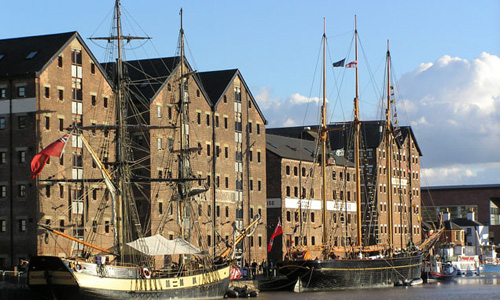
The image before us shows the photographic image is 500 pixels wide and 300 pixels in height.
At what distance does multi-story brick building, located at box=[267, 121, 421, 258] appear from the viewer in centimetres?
15038

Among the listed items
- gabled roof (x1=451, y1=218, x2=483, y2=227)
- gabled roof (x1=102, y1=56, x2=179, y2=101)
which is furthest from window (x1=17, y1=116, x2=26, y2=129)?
gabled roof (x1=451, y1=218, x2=483, y2=227)

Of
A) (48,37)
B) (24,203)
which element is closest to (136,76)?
(48,37)

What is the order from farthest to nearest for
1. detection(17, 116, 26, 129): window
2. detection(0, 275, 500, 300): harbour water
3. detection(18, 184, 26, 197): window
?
detection(17, 116, 26, 129): window < detection(18, 184, 26, 197): window < detection(0, 275, 500, 300): harbour water

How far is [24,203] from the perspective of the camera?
8706 cm

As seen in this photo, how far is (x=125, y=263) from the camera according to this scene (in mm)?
75875

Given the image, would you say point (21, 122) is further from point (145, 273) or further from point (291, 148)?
point (291, 148)

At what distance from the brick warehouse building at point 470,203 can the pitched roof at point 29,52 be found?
113 meters

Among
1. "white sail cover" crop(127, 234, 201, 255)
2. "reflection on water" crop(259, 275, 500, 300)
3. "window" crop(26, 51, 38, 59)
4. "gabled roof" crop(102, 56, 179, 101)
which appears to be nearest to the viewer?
"white sail cover" crop(127, 234, 201, 255)

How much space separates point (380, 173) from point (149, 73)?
198 feet

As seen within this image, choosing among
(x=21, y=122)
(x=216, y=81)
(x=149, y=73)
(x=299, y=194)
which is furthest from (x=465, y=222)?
(x=21, y=122)

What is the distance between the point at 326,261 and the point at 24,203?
28348mm

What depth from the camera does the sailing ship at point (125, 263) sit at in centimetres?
7006

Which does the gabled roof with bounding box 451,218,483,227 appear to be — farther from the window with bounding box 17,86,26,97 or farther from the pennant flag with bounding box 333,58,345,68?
the window with bounding box 17,86,26,97

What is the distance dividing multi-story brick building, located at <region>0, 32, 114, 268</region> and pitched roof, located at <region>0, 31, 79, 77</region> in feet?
0.29
